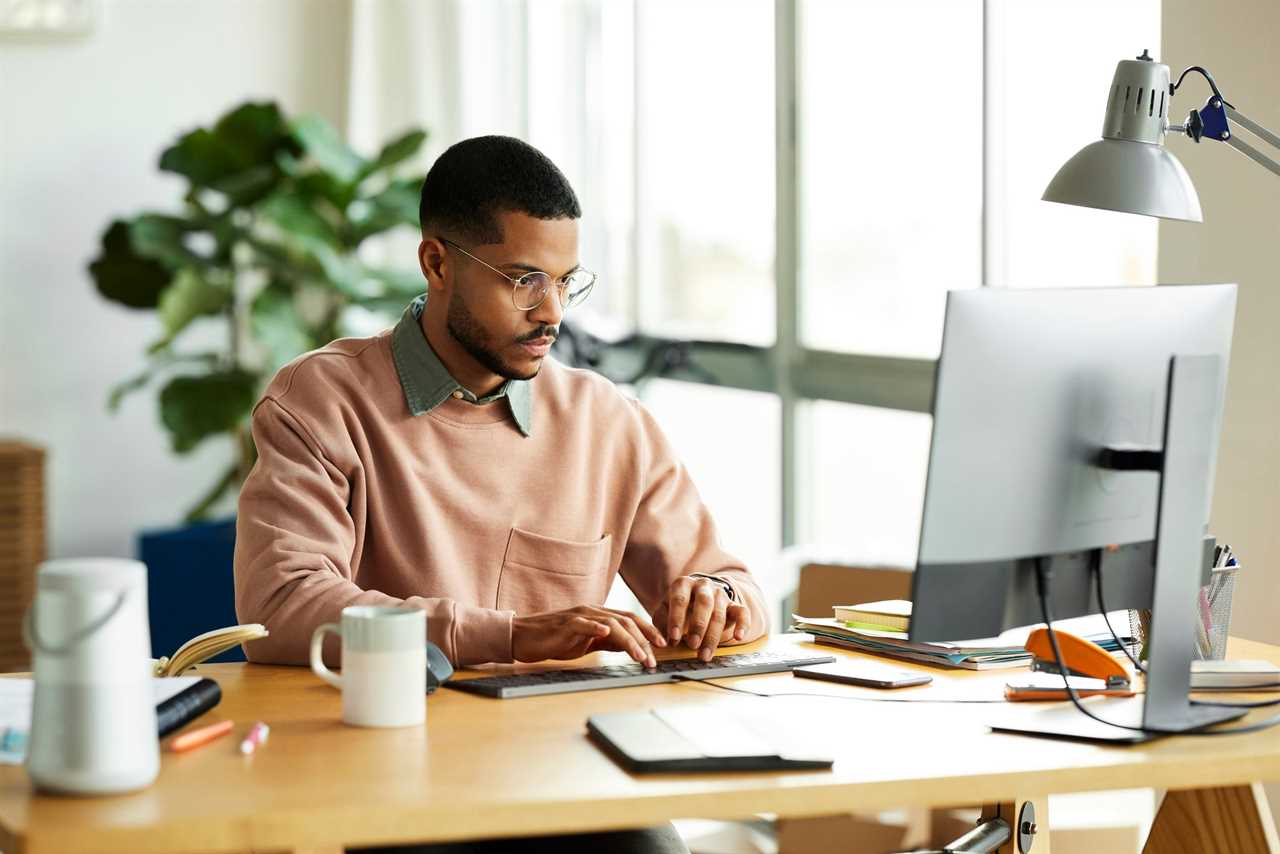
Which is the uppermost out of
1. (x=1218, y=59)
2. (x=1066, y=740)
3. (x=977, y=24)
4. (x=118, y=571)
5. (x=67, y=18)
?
(x=67, y=18)

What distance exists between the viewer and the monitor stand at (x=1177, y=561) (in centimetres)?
150

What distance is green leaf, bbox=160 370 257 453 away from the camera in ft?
14.5

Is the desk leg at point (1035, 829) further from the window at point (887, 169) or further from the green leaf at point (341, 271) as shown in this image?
the green leaf at point (341, 271)

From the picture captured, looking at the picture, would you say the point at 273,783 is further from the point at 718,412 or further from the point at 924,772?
the point at 718,412

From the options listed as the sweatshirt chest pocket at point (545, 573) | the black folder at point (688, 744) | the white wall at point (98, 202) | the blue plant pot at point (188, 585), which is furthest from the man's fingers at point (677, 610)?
the white wall at point (98, 202)

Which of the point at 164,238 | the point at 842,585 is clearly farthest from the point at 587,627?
the point at 164,238

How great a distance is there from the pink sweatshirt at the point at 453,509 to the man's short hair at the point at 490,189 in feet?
0.64

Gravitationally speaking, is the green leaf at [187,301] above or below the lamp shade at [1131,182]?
below

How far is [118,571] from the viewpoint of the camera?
123 centimetres

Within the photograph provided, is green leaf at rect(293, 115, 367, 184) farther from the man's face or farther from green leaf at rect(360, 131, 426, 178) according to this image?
the man's face

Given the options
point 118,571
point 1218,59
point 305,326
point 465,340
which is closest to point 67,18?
point 305,326

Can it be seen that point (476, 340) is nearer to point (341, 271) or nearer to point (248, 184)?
point (341, 271)

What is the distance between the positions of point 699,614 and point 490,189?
64cm

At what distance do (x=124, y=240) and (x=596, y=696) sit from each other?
360 centimetres
